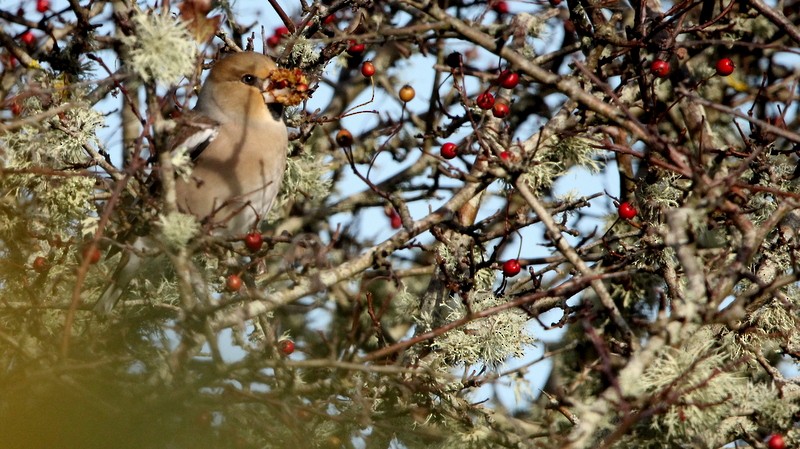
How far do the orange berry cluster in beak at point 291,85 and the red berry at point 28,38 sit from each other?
3.93 ft

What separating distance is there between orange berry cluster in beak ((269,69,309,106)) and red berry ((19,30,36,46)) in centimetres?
120

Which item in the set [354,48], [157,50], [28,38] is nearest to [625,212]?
[354,48]

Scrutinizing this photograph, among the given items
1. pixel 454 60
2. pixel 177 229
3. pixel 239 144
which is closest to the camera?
pixel 177 229

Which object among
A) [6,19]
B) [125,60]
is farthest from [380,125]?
[125,60]

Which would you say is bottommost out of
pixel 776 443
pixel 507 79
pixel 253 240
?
pixel 776 443

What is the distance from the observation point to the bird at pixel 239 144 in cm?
560

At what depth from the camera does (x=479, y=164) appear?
5.17 metres

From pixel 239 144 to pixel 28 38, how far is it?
118 centimetres

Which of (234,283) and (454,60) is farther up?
(454,60)

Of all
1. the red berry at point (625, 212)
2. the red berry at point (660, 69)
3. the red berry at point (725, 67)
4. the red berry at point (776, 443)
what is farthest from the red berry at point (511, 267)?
the red berry at point (725, 67)

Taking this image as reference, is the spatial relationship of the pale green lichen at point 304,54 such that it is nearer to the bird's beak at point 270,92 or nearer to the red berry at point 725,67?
the bird's beak at point 270,92

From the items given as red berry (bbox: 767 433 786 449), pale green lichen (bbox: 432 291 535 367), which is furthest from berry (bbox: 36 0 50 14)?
red berry (bbox: 767 433 786 449)

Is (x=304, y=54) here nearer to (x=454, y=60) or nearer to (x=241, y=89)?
(x=241, y=89)

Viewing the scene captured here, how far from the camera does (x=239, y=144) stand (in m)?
5.73
